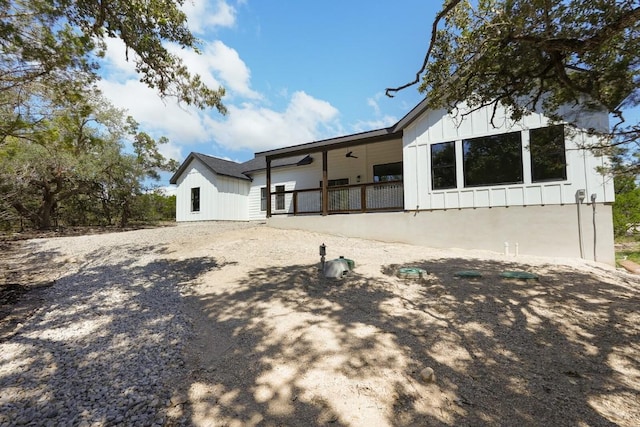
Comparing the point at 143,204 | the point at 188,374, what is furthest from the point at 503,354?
the point at 143,204

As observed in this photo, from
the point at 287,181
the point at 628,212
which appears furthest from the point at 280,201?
the point at 628,212

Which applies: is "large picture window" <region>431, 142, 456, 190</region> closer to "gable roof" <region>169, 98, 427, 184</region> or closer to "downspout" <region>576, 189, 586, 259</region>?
"gable roof" <region>169, 98, 427, 184</region>

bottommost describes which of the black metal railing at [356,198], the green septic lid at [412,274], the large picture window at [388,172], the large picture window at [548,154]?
the green septic lid at [412,274]

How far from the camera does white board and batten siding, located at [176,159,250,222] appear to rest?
1814 centimetres

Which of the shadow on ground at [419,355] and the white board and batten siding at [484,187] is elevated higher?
the white board and batten siding at [484,187]

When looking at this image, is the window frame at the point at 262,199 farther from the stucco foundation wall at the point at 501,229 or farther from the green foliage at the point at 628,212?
the green foliage at the point at 628,212

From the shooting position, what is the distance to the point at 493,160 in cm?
994

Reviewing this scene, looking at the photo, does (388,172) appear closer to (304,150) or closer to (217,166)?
(304,150)

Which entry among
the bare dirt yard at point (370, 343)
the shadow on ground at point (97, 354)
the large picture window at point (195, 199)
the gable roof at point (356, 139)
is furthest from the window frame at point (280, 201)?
the shadow on ground at point (97, 354)

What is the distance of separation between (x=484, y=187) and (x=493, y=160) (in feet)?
2.90

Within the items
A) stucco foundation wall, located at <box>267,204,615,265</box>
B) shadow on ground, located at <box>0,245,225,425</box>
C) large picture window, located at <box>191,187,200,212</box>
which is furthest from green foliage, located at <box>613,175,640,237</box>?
large picture window, located at <box>191,187,200,212</box>

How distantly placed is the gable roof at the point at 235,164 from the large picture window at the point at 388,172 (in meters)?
3.57

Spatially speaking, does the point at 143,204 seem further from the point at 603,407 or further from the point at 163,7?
the point at 603,407

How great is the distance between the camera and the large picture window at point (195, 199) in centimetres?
1917
